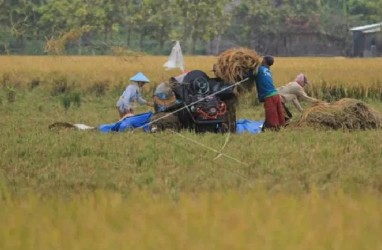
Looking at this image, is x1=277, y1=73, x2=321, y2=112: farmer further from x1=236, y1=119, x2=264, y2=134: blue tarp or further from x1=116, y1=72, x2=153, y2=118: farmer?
x1=116, y1=72, x2=153, y2=118: farmer

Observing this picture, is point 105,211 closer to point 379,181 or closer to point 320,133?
point 379,181

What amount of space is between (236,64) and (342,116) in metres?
1.30

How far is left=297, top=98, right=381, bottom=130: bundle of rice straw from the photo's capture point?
9.66 meters

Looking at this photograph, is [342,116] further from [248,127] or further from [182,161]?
[182,161]

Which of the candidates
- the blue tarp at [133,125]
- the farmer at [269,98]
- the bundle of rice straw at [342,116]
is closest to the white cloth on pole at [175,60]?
the blue tarp at [133,125]

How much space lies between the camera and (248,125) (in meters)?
10.5

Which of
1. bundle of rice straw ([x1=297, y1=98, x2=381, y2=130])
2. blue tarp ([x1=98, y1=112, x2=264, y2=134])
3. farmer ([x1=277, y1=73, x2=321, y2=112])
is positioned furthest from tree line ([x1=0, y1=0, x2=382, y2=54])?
bundle of rice straw ([x1=297, y1=98, x2=381, y2=130])

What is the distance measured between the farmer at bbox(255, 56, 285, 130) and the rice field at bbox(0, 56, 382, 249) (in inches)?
24.4

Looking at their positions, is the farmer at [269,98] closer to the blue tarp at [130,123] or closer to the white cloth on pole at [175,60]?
the blue tarp at [130,123]

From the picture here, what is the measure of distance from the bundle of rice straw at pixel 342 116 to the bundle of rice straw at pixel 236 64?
83 cm

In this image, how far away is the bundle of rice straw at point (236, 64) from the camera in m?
9.67

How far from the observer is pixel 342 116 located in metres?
9.68

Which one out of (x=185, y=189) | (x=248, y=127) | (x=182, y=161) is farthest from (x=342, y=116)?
(x=185, y=189)

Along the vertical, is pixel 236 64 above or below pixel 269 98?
above
